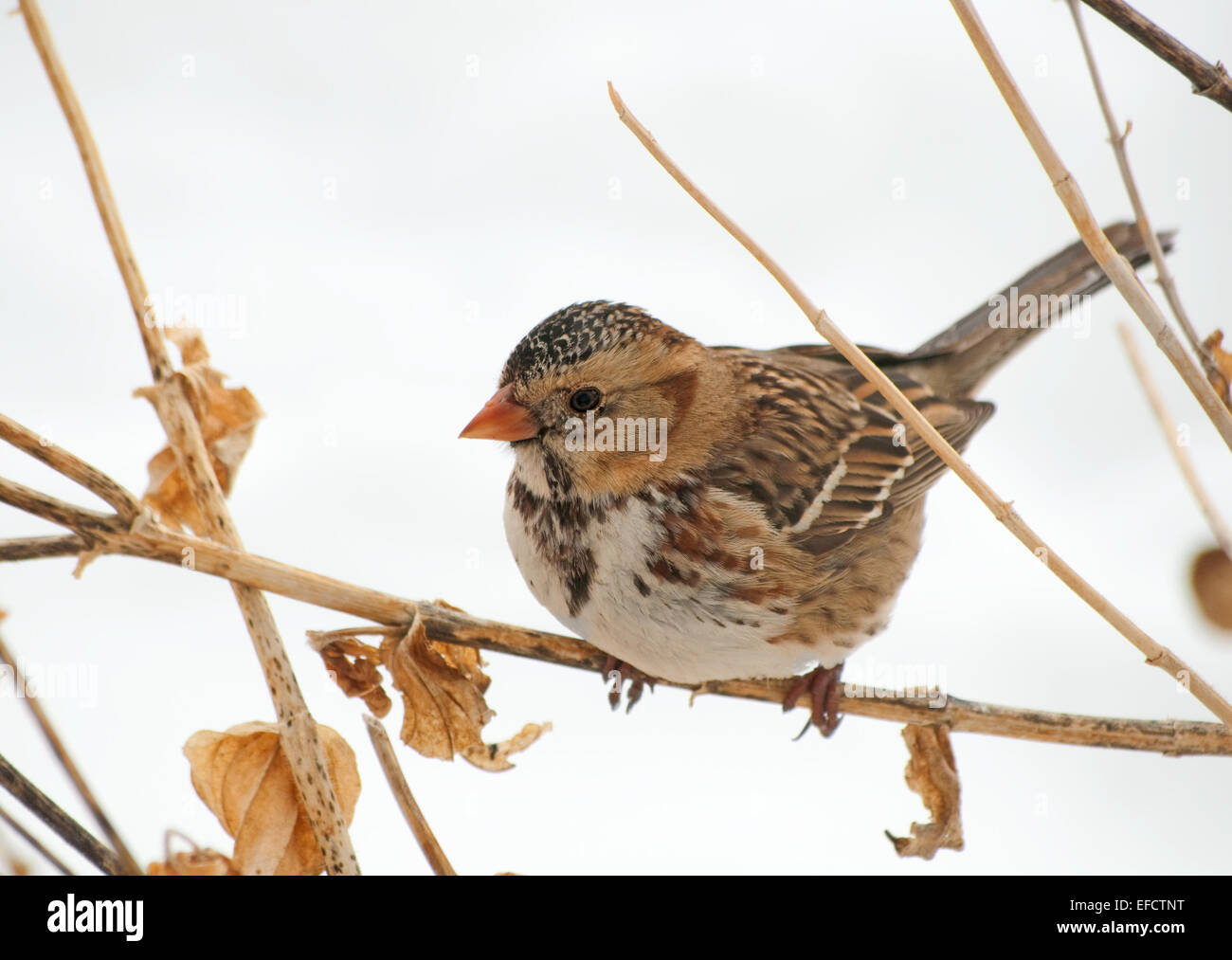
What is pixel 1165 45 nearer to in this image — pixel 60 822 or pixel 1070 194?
pixel 1070 194

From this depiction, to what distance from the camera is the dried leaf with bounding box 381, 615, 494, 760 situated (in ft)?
8.09

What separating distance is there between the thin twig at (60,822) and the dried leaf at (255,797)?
0.28 meters

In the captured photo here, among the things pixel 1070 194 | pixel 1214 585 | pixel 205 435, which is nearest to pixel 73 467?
pixel 205 435

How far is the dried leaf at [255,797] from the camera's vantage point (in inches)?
90.2

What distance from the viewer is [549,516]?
106 inches

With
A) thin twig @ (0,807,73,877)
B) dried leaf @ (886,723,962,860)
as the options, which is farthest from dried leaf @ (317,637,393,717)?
dried leaf @ (886,723,962,860)

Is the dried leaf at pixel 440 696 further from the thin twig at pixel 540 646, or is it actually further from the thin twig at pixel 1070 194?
the thin twig at pixel 1070 194

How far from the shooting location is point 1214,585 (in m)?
3.76

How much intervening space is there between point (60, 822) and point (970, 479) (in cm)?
177

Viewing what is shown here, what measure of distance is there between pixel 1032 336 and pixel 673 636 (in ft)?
6.09

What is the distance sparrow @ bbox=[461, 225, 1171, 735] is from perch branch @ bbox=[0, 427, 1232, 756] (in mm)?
130

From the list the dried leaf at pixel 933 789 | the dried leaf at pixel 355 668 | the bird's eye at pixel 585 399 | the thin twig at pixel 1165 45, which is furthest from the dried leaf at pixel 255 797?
the thin twig at pixel 1165 45
